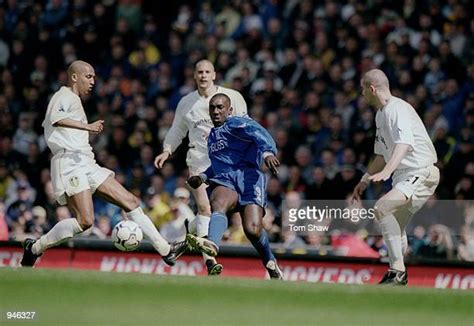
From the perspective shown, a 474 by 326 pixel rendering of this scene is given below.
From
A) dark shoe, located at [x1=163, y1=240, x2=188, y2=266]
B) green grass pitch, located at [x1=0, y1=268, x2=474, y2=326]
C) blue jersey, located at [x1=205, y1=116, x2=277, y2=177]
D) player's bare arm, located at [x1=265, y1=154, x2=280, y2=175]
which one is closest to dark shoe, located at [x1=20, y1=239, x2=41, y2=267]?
green grass pitch, located at [x1=0, y1=268, x2=474, y2=326]

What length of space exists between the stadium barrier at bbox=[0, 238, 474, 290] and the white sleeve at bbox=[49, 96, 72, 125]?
2.46 meters

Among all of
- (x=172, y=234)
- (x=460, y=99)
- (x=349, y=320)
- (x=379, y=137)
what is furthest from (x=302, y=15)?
(x=349, y=320)

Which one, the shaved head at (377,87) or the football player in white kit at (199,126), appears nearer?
the shaved head at (377,87)

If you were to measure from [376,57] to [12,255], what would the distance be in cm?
642

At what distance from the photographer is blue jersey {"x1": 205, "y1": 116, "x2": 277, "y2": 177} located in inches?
556

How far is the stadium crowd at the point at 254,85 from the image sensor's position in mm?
19000

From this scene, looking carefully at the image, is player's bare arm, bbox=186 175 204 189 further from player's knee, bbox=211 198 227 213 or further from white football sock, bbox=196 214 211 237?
white football sock, bbox=196 214 211 237

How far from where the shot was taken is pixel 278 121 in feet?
69.1

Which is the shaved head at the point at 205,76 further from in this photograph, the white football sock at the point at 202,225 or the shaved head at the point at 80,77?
the white football sock at the point at 202,225

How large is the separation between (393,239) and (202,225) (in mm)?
2200

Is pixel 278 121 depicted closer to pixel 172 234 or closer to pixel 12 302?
pixel 172 234

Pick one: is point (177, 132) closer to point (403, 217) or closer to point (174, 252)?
point (174, 252)

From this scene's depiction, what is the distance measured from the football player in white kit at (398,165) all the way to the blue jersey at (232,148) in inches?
44.7

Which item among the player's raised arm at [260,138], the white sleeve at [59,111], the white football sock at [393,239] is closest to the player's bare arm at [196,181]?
the player's raised arm at [260,138]
